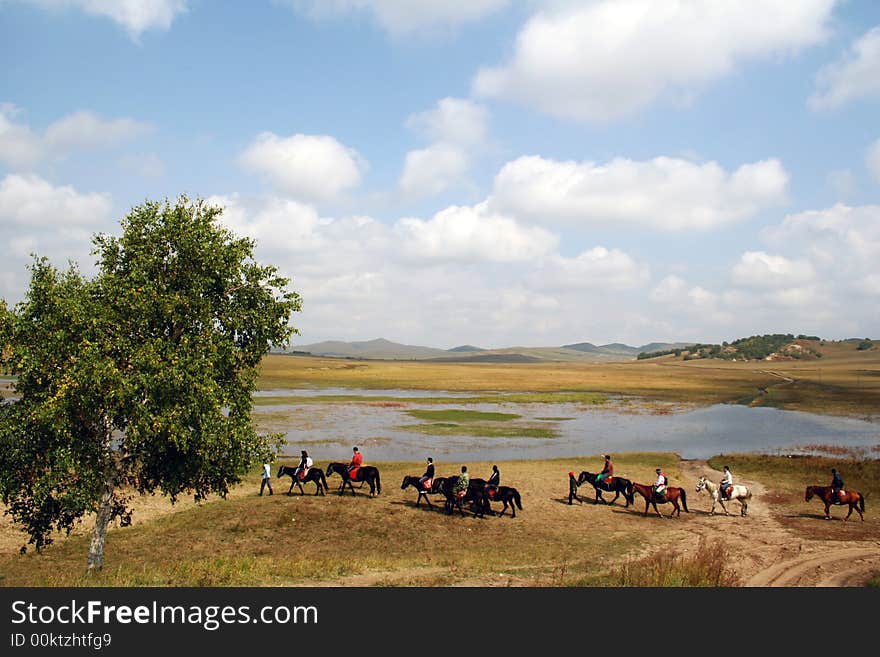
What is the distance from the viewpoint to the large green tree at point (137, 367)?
54.5ft

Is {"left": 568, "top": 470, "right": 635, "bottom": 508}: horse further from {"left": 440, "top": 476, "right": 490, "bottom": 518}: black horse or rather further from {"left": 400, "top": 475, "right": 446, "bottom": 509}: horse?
{"left": 400, "top": 475, "right": 446, "bottom": 509}: horse

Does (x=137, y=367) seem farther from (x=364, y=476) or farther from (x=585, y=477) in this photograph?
(x=585, y=477)

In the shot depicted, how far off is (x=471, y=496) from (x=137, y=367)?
16717 mm

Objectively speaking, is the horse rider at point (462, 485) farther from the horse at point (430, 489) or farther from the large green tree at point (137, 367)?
the large green tree at point (137, 367)

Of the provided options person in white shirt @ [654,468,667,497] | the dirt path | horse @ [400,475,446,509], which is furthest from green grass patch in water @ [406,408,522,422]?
the dirt path

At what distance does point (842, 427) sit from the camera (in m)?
68.9

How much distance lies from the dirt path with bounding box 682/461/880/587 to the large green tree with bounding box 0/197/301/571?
1818 cm

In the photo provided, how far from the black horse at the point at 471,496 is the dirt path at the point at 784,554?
1004 cm

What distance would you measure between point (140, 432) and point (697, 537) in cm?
2296

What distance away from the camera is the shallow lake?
51719mm

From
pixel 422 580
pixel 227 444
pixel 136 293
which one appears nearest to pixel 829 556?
pixel 422 580

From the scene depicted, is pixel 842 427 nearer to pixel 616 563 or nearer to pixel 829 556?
pixel 829 556

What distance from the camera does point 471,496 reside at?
90.2 feet

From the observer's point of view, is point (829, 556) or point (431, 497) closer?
point (829, 556)
